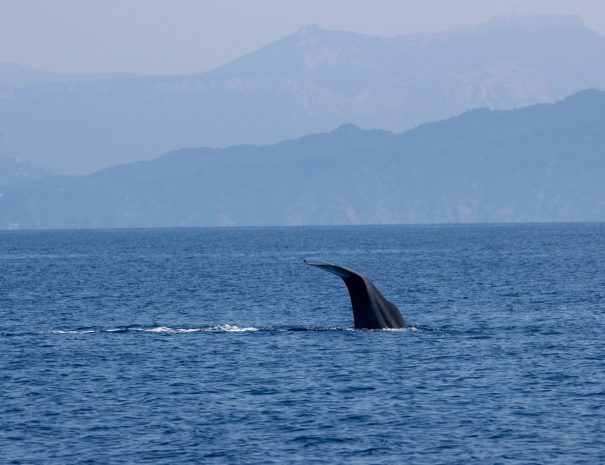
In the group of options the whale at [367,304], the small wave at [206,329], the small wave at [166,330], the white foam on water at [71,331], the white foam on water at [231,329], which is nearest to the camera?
the whale at [367,304]

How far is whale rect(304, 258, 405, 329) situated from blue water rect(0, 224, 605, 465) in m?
0.68

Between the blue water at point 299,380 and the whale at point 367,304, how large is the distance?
683 mm

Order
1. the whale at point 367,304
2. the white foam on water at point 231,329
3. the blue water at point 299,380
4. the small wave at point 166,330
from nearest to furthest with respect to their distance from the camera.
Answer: the blue water at point 299,380
the whale at point 367,304
the white foam on water at point 231,329
the small wave at point 166,330

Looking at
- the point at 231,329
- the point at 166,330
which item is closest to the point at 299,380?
the point at 231,329

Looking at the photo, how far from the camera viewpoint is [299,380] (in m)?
40.8

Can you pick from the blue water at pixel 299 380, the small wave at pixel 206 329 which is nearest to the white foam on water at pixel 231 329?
the small wave at pixel 206 329

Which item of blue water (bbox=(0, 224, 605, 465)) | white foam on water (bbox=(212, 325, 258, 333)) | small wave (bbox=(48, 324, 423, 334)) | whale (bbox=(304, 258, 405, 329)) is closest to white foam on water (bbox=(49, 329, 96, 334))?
small wave (bbox=(48, 324, 423, 334))

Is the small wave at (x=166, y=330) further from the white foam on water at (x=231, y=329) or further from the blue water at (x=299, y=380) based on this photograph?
the blue water at (x=299, y=380)

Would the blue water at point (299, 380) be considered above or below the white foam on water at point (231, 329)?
below

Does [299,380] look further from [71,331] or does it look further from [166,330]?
[71,331]

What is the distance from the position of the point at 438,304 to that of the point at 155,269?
53.8 m

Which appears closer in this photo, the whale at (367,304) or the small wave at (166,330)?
the whale at (367,304)

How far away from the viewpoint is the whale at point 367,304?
4572 cm

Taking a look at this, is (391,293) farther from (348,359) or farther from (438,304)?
(348,359)
